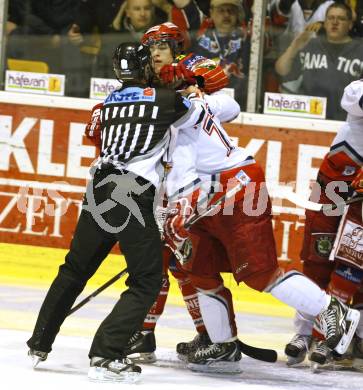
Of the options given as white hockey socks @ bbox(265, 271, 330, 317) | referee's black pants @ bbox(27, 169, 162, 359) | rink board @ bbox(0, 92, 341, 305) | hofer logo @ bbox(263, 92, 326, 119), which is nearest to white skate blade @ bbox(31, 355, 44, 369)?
referee's black pants @ bbox(27, 169, 162, 359)

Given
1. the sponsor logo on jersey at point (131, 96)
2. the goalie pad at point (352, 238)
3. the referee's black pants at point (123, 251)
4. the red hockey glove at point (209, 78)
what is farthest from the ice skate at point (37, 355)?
the goalie pad at point (352, 238)

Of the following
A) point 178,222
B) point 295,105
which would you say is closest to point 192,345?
point 178,222

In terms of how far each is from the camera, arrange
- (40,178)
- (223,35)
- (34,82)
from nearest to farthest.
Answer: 1. (223,35)
2. (40,178)
3. (34,82)

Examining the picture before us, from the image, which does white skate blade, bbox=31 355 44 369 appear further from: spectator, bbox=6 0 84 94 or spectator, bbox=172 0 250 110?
spectator, bbox=6 0 84 94

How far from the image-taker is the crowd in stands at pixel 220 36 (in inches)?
287

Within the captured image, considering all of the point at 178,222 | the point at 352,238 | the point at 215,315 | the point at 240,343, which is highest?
the point at 178,222

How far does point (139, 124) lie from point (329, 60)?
9.27 ft

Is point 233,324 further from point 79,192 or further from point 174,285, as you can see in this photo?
point 79,192

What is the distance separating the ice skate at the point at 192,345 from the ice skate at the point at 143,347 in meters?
0.15

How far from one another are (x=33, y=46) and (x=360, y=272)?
3267 mm

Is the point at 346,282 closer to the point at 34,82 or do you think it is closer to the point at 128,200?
the point at 128,200

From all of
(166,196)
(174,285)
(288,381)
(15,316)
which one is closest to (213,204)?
(166,196)

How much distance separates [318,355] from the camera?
5418 mm

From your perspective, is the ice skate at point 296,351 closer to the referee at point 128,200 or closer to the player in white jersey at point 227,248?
the player in white jersey at point 227,248
